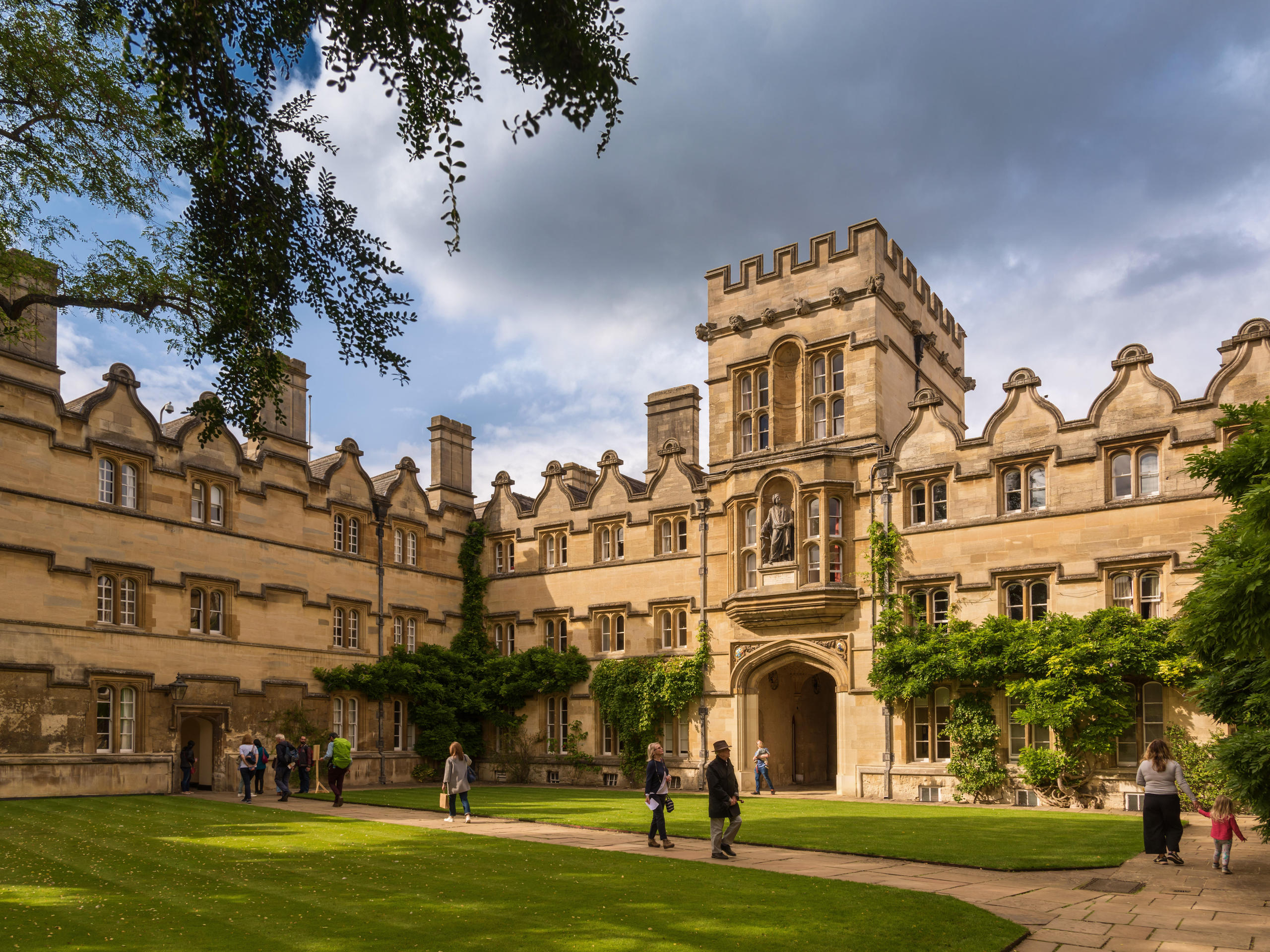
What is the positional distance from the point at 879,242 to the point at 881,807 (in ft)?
49.5

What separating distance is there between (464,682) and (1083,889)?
79.1 feet

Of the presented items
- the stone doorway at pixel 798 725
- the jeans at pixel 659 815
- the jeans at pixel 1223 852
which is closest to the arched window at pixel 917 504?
the stone doorway at pixel 798 725

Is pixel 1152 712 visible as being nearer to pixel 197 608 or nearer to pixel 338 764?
pixel 338 764

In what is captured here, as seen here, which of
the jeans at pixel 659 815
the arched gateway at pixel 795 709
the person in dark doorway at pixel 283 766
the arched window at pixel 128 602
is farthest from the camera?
the arched gateway at pixel 795 709

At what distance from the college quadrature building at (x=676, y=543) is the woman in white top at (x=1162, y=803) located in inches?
380

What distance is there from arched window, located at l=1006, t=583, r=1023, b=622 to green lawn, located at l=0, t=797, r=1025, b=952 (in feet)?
48.7

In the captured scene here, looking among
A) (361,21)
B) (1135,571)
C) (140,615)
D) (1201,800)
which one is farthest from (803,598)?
(361,21)

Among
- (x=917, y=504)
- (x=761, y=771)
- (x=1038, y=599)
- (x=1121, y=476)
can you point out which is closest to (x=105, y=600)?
(x=761, y=771)

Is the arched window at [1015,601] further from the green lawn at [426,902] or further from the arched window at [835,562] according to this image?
the green lawn at [426,902]

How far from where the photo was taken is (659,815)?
48.4ft

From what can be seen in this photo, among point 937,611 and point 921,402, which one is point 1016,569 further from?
point 921,402

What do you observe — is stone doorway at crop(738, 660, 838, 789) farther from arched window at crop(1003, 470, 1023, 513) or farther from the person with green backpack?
the person with green backpack

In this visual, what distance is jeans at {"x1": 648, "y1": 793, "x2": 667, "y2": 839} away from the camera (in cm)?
1468

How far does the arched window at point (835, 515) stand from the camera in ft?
92.2
